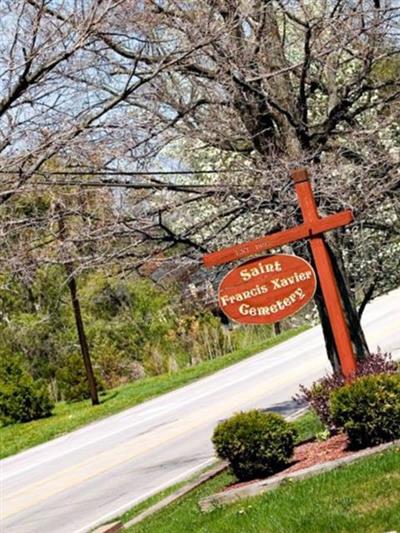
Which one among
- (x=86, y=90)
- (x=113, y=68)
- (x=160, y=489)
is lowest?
(x=160, y=489)

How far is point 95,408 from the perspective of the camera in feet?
85.4

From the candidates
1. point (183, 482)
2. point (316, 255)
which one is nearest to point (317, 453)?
point (316, 255)

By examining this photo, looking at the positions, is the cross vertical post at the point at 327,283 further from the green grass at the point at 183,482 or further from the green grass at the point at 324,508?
the green grass at the point at 324,508

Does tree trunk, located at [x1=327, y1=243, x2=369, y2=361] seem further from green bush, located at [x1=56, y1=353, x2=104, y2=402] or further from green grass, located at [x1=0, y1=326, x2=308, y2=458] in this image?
green bush, located at [x1=56, y1=353, x2=104, y2=402]

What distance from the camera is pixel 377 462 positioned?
8297 millimetres

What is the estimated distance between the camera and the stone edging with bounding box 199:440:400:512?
29.3 ft

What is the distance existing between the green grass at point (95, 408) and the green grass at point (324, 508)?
1407cm

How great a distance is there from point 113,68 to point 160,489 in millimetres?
5079

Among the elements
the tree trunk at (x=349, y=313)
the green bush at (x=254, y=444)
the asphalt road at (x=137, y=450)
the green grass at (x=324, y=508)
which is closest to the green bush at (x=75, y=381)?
the asphalt road at (x=137, y=450)

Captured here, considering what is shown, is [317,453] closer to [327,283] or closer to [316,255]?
[327,283]

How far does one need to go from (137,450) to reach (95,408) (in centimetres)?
871

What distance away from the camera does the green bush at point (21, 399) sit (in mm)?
28047

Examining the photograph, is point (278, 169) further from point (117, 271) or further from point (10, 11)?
point (10, 11)

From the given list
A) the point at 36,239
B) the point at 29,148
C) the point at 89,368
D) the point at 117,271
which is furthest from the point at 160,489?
the point at 89,368
